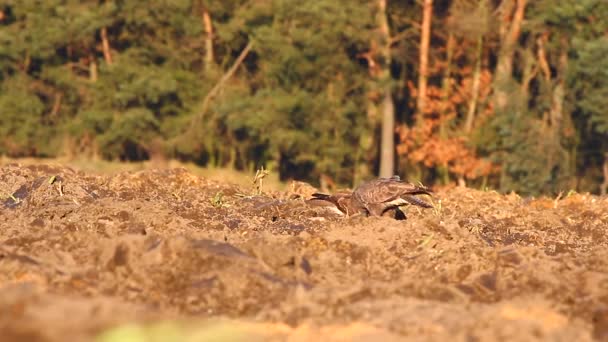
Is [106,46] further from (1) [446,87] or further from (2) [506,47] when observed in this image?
(2) [506,47]

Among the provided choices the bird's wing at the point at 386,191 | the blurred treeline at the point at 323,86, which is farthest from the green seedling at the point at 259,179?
the blurred treeline at the point at 323,86

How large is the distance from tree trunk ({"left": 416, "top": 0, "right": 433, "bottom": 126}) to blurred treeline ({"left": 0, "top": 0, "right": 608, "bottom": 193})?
0.04 metres

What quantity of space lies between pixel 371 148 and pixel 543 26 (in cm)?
505

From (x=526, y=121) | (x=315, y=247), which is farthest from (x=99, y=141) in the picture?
(x=315, y=247)

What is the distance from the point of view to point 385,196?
9.88m

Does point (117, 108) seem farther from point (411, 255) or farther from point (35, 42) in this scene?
point (411, 255)

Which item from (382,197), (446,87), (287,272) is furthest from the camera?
(446,87)

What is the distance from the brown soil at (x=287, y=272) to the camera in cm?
551

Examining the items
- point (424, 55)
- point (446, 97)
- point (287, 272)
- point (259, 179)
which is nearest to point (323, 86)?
point (424, 55)

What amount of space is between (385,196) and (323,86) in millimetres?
18716

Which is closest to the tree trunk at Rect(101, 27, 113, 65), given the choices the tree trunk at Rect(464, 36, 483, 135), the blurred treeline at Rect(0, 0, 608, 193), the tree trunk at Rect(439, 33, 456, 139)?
the blurred treeline at Rect(0, 0, 608, 193)

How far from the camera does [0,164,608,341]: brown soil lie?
5508mm

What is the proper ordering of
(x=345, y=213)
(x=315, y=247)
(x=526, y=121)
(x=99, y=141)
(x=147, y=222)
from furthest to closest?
(x=99, y=141) → (x=526, y=121) → (x=345, y=213) → (x=147, y=222) → (x=315, y=247)

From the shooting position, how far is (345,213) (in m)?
10.2
